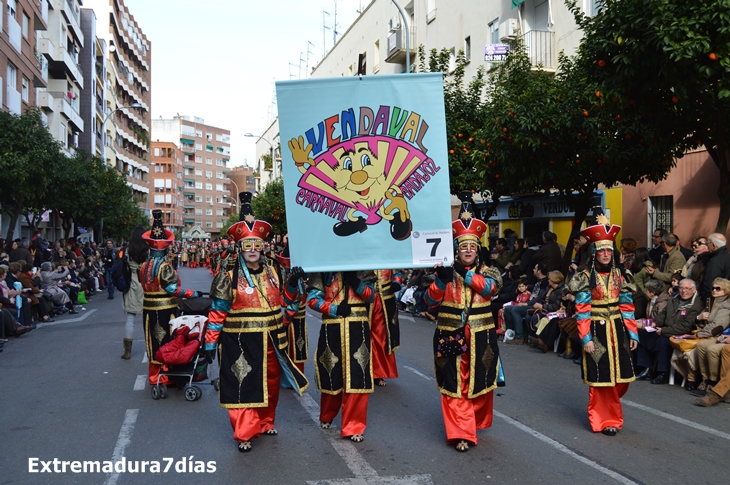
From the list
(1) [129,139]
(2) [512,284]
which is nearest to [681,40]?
(2) [512,284]

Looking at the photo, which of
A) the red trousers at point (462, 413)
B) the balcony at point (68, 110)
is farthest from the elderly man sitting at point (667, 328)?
the balcony at point (68, 110)

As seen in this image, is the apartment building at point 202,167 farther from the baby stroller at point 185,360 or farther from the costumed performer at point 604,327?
the costumed performer at point 604,327

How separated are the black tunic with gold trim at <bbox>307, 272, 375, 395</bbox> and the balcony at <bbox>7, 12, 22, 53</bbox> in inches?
1115

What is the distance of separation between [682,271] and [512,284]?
4.39 metres

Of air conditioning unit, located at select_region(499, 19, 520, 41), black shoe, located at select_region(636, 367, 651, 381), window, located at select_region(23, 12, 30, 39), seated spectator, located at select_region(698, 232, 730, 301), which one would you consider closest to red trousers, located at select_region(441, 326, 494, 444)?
black shoe, located at select_region(636, 367, 651, 381)

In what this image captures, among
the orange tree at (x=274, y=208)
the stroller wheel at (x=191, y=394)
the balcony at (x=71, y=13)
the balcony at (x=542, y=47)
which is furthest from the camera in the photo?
the orange tree at (x=274, y=208)

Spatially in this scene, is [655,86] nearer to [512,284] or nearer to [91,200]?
[512,284]

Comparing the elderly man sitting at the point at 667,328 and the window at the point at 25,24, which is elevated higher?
the window at the point at 25,24

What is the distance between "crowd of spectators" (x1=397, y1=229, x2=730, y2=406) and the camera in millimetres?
8641

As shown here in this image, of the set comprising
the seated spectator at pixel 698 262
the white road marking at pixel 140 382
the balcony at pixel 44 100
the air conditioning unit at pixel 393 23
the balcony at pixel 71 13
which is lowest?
the white road marking at pixel 140 382

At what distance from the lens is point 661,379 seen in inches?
374

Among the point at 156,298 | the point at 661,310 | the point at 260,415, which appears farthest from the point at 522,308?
the point at 260,415

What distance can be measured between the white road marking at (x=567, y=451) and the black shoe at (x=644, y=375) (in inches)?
126

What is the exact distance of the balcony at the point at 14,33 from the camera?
96.4 feet
